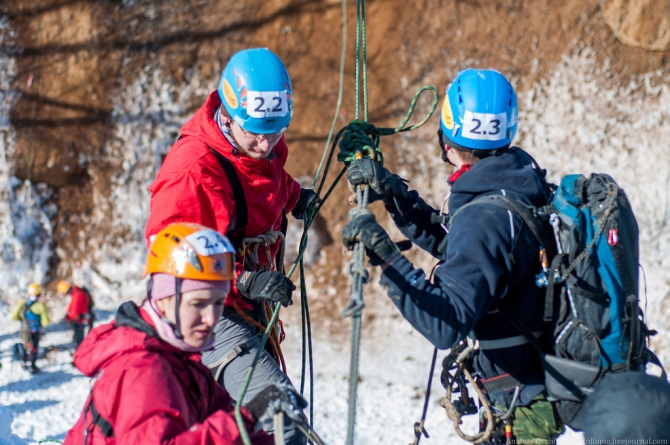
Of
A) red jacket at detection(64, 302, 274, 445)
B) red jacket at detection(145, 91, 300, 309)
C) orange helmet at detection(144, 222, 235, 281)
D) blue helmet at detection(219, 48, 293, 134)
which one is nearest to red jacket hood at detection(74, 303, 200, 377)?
red jacket at detection(64, 302, 274, 445)

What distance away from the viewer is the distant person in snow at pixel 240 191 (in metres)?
3.04

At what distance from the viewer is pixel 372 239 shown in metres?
2.64

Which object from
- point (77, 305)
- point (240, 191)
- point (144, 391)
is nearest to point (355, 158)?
point (240, 191)

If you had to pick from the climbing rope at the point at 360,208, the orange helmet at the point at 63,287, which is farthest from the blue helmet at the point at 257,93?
the orange helmet at the point at 63,287

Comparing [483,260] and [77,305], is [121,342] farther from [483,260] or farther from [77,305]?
[77,305]

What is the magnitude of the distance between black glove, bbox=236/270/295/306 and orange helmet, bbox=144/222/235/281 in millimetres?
778

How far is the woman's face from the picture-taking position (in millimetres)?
2279

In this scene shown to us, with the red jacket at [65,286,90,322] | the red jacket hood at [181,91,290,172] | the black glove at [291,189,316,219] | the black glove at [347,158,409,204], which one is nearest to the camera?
the red jacket hood at [181,91,290,172]

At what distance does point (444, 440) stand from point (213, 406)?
398cm

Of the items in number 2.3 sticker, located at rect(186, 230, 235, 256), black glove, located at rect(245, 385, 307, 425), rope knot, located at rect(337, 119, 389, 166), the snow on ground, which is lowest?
the snow on ground

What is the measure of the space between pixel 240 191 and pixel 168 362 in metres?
1.21

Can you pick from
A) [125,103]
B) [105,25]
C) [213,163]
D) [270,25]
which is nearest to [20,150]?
[125,103]

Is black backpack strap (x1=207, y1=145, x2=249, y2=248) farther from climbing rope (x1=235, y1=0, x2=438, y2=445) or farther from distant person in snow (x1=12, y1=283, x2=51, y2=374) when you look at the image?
distant person in snow (x1=12, y1=283, x2=51, y2=374)

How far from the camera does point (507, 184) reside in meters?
2.86
